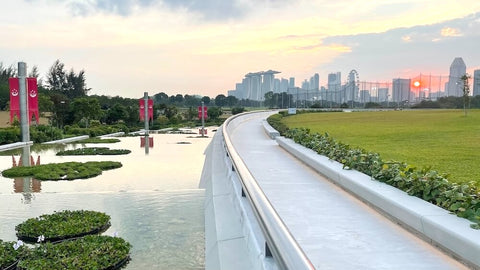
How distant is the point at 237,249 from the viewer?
160 inches

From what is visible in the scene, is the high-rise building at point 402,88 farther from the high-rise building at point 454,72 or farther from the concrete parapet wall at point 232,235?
the concrete parapet wall at point 232,235

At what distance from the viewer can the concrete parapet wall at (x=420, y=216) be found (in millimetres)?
3176

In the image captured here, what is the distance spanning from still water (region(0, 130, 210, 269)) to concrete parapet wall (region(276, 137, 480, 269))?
2.18m

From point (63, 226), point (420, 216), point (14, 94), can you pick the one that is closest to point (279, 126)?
point (63, 226)

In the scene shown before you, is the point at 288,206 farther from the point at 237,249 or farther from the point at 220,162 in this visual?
the point at 220,162

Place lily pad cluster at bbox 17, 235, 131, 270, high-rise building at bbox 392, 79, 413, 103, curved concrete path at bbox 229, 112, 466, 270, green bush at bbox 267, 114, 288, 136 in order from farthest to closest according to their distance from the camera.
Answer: high-rise building at bbox 392, 79, 413, 103
green bush at bbox 267, 114, 288, 136
lily pad cluster at bbox 17, 235, 131, 270
curved concrete path at bbox 229, 112, 466, 270

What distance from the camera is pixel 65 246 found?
5156 mm

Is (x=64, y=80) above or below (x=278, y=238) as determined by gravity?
above

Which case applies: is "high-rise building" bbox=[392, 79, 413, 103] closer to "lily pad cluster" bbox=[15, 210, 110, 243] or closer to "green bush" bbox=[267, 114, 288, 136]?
"green bush" bbox=[267, 114, 288, 136]

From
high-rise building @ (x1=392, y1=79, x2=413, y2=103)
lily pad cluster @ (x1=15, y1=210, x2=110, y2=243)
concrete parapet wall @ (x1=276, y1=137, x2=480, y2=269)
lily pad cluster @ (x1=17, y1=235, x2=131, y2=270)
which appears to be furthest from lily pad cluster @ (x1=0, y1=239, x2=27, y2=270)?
high-rise building @ (x1=392, y1=79, x2=413, y2=103)

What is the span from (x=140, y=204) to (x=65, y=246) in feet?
8.29

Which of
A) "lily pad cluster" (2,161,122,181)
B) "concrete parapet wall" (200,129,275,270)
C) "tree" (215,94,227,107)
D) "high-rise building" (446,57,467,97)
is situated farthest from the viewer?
"tree" (215,94,227,107)

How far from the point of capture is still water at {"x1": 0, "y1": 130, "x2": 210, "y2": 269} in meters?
5.41

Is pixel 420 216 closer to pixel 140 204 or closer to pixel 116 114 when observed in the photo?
pixel 140 204
